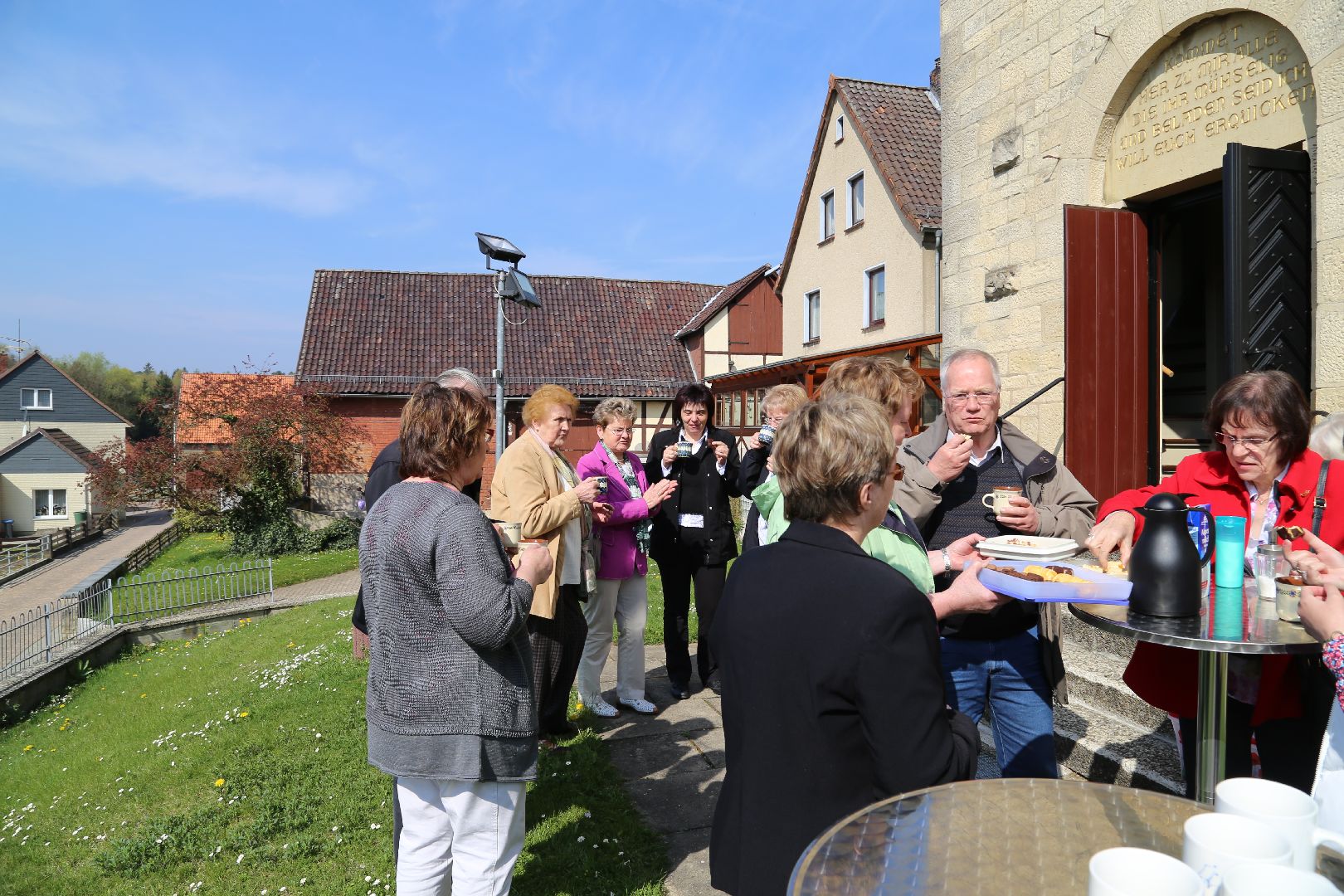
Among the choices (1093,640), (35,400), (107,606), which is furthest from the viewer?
(35,400)

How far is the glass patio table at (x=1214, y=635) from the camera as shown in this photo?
5.91 ft

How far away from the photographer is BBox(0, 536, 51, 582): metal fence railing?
2883 centimetres

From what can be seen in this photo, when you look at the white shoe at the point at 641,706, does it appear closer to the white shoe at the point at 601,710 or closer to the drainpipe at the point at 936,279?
the white shoe at the point at 601,710

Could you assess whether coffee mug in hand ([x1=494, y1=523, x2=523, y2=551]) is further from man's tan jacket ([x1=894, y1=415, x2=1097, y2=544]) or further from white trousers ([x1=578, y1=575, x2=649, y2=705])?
white trousers ([x1=578, y1=575, x2=649, y2=705])

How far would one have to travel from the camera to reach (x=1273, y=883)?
0.92 m

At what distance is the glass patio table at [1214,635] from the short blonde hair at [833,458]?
0.73m

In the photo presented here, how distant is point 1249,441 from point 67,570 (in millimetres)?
34282

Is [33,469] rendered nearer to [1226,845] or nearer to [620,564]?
[620,564]

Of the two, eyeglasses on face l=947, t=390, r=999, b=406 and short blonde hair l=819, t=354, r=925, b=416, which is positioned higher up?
short blonde hair l=819, t=354, r=925, b=416

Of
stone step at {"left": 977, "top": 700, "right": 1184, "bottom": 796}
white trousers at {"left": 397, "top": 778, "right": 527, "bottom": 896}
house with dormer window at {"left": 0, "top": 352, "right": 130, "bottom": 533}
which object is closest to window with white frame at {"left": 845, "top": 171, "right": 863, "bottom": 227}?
stone step at {"left": 977, "top": 700, "right": 1184, "bottom": 796}

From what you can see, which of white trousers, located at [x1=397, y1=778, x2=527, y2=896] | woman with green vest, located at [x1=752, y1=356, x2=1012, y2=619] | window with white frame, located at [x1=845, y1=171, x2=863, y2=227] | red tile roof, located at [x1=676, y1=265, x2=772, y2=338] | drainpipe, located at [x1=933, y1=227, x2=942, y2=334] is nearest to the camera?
woman with green vest, located at [x1=752, y1=356, x2=1012, y2=619]

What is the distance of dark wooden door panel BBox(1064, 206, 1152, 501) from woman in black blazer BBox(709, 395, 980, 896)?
15.0 feet

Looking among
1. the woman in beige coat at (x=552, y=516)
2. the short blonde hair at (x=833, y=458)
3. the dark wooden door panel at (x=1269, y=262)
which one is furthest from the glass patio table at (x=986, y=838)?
the dark wooden door panel at (x=1269, y=262)

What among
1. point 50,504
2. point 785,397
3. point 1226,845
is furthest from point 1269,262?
point 50,504
